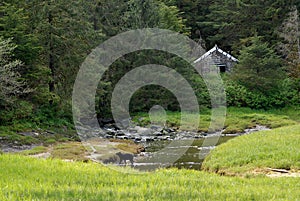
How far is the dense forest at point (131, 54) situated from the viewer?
90.8ft

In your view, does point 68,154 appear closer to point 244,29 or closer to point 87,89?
point 87,89

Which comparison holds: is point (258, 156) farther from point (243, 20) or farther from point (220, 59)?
point (243, 20)

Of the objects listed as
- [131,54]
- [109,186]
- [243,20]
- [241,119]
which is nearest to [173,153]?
[109,186]

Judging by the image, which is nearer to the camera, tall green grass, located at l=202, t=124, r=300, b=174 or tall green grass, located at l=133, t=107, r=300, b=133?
tall green grass, located at l=202, t=124, r=300, b=174

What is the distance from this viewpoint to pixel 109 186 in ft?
31.6

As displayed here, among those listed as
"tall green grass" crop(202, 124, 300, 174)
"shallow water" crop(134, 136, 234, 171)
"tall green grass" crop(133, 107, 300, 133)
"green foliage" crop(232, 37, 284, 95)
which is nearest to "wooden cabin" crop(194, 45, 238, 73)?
"green foliage" crop(232, 37, 284, 95)

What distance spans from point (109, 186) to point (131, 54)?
97.2ft

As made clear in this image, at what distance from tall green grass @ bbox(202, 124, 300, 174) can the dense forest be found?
12.0 metres

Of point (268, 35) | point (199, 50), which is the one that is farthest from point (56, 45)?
point (268, 35)

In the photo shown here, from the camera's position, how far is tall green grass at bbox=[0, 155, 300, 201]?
841 centimetres

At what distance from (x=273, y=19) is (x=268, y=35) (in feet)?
6.99

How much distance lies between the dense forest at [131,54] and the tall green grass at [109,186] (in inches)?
489

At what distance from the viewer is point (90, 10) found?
40.5 meters

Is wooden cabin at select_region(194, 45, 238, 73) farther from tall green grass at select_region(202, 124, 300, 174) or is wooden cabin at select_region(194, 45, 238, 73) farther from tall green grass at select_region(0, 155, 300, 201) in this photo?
tall green grass at select_region(0, 155, 300, 201)
